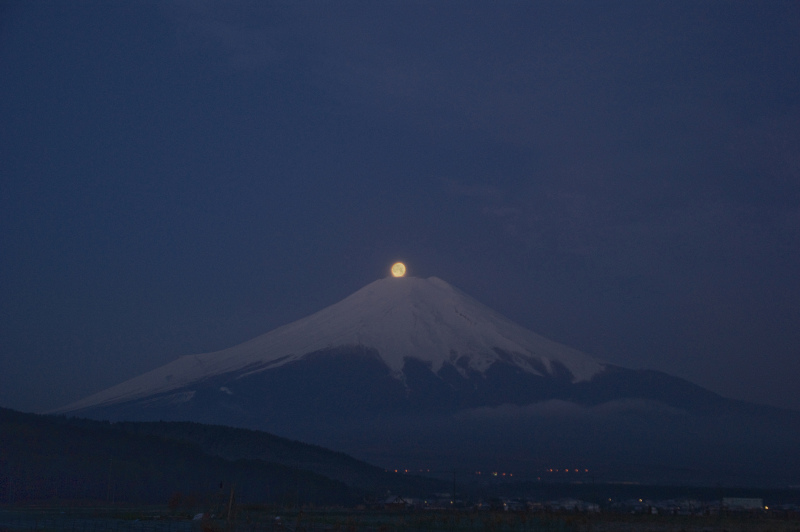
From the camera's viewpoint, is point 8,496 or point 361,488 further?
point 361,488

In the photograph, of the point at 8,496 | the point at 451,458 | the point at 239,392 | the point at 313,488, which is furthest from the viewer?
the point at 239,392

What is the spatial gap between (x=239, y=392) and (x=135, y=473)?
399 feet

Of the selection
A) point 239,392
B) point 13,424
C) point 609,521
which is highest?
point 239,392

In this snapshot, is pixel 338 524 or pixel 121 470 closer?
pixel 338 524

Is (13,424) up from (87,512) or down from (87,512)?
up

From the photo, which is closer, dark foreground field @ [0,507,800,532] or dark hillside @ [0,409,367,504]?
dark foreground field @ [0,507,800,532]

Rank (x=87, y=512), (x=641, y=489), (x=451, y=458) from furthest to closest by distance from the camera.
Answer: (x=451, y=458) < (x=641, y=489) < (x=87, y=512)

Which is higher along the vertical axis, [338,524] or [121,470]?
[121,470]

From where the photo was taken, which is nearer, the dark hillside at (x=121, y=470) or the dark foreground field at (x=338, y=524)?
the dark foreground field at (x=338, y=524)

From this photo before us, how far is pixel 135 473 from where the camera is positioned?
7675 centimetres

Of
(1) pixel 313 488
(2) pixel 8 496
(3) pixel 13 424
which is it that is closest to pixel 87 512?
(2) pixel 8 496

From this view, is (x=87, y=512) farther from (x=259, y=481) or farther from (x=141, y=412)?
(x=141, y=412)

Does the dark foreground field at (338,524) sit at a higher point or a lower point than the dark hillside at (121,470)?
lower

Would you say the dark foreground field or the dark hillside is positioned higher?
the dark hillside
